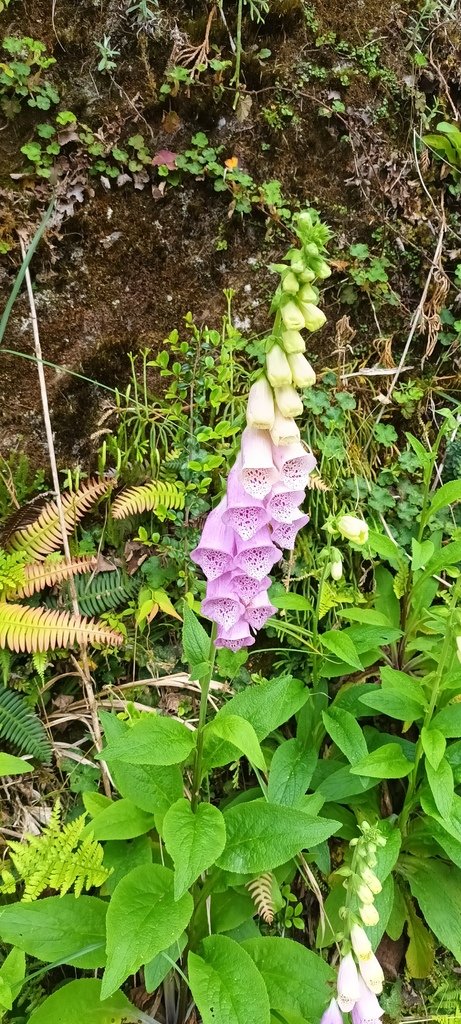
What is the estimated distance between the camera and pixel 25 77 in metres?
3.15

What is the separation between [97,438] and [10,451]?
406mm

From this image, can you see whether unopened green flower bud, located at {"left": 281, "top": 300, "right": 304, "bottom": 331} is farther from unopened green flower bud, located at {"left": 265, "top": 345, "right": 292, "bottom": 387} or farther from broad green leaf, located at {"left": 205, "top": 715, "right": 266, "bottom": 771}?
broad green leaf, located at {"left": 205, "top": 715, "right": 266, "bottom": 771}

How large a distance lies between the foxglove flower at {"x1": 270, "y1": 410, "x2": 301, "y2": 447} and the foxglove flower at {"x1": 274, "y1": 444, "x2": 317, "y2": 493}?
0.03m

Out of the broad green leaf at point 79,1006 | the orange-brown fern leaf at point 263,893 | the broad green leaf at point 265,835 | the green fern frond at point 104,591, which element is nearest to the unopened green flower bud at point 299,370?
the broad green leaf at point 265,835

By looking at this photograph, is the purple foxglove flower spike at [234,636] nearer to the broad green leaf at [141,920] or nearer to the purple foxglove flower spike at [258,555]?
the purple foxglove flower spike at [258,555]

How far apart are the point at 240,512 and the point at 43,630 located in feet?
4.26

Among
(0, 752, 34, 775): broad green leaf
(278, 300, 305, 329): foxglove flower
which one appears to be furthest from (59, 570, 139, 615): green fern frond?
(278, 300, 305, 329): foxglove flower

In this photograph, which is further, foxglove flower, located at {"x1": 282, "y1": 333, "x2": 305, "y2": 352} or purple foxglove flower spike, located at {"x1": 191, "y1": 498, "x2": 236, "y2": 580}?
purple foxglove flower spike, located at {"x1": 191, "y1": 498, "x2": 236, "y2": 580}

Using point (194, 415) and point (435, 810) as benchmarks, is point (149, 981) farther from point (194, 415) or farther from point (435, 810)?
point (194, 415)

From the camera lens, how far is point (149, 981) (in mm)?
2119

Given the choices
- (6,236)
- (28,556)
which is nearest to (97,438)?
(28,556)

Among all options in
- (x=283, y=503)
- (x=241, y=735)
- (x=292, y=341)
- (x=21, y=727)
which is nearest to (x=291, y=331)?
(x=292, y=341)

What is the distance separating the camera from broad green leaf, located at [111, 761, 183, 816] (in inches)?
86.8

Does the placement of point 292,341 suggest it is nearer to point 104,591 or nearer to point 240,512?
point 240,512
